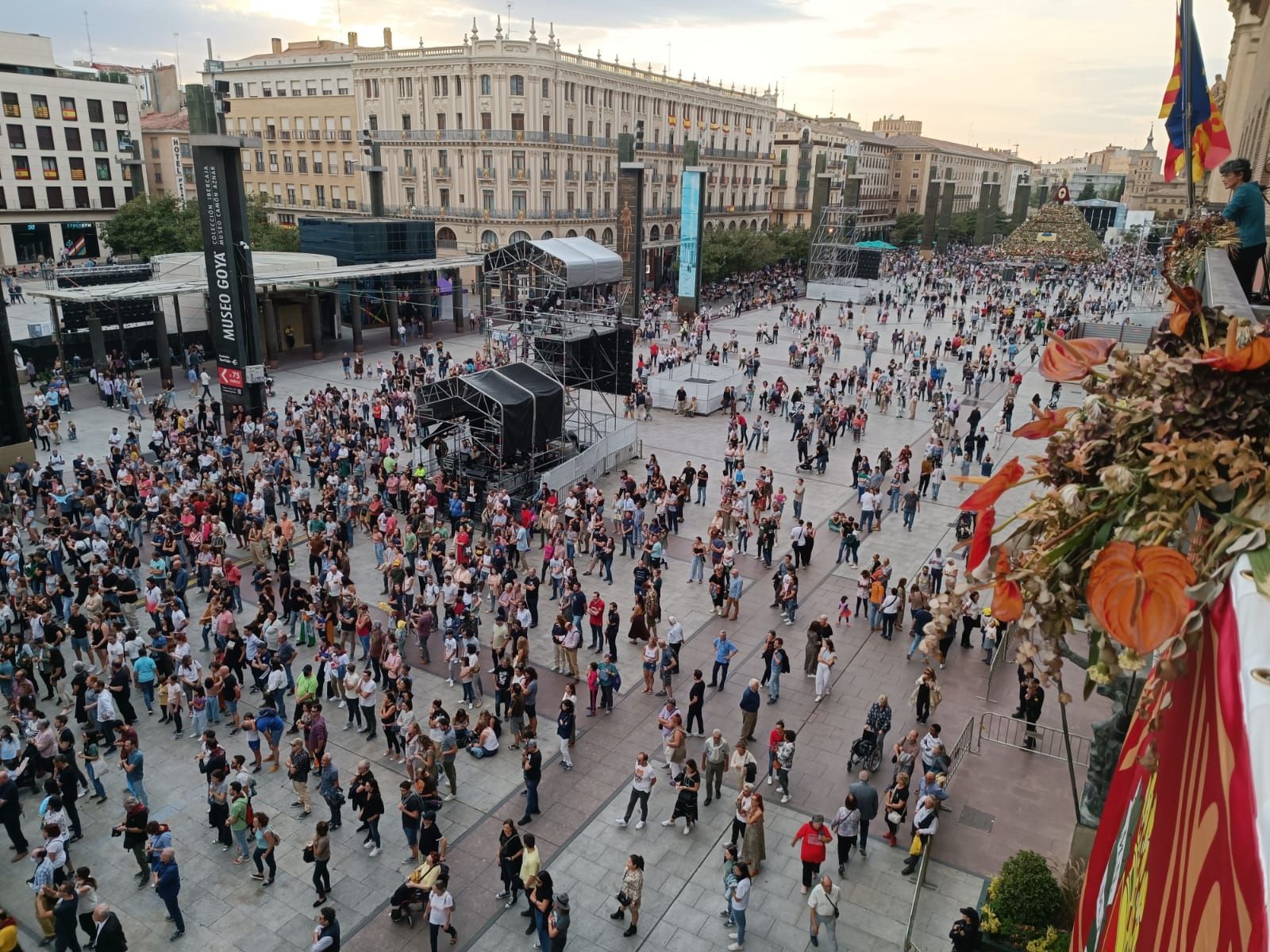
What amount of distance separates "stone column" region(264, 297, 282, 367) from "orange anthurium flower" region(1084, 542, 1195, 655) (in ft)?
146

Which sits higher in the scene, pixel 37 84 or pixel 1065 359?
pixel 37 84

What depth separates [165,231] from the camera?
5441 cm

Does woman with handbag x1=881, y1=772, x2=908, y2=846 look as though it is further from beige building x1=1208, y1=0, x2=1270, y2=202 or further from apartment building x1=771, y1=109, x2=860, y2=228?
apartment building x1=771, y1=109, x2=860, y2=228

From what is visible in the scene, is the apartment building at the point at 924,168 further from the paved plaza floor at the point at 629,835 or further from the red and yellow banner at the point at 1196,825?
the red and yellow banner at the point at 1196,825

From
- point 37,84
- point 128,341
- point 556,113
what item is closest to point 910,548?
point 128,341

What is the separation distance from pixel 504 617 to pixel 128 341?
29.7 m

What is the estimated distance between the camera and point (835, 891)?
10.5 meters

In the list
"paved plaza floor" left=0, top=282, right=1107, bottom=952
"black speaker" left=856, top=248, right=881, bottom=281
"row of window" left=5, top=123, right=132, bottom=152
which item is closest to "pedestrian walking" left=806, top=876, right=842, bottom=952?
"paved plaza floor" left=0, top=282, right=1107, bottom=952

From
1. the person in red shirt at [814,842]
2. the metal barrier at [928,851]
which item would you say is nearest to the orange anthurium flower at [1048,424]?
the metal barrier at [928,851]

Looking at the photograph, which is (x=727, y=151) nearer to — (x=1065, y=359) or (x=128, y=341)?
(x=128, y=341)

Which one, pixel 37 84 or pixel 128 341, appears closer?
pixel 128 341

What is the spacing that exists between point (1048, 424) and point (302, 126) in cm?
8042

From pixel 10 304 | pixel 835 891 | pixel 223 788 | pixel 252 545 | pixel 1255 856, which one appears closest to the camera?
pixel 1255 856

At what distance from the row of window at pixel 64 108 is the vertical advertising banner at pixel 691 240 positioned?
152 feet
